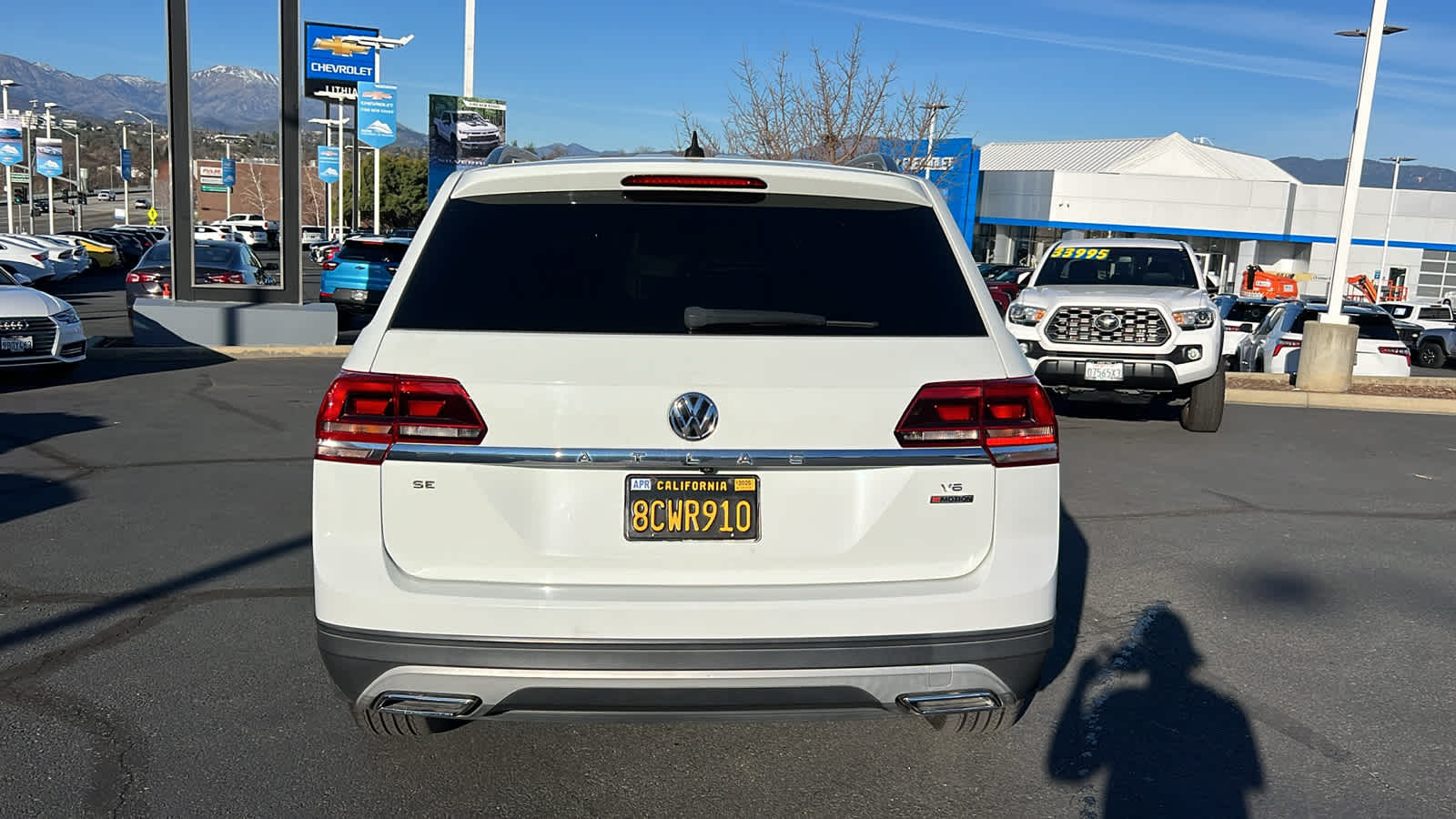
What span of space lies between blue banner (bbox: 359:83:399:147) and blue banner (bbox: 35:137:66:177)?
21176 millimetres

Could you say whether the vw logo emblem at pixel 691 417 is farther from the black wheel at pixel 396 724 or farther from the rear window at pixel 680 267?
the black wheel at pixel 396 724

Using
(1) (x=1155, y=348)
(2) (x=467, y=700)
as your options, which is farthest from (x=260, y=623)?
(1) (x=1155, y=348)

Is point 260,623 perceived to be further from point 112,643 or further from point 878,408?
point 878,408

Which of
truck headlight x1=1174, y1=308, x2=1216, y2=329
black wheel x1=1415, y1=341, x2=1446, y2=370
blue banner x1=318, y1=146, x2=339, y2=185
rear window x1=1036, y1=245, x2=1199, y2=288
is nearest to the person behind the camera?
truck headlight x1=1174, y1=308, x2=1216, y2=329

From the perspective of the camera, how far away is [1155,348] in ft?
34.9

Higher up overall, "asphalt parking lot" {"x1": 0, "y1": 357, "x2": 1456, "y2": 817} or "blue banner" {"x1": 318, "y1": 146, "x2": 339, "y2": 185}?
"blue banner" {"x1": 318, "y1": 146, "x2": 339, "y2": 185}

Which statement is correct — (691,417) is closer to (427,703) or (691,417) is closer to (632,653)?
(632,653)

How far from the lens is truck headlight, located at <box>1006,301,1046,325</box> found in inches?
432

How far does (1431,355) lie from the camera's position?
27766 millimetres

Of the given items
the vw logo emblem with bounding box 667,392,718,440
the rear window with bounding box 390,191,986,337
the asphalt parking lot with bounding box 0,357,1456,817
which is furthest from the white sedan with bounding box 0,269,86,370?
the vw logo emblem with bounding box 667,392,718,440

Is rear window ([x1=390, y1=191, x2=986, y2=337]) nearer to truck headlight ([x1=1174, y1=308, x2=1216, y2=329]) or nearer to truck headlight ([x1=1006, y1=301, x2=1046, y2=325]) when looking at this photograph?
truck headlight ([x1=1006, y1=301, x2=1046, y2=325])

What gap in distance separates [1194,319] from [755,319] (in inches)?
339

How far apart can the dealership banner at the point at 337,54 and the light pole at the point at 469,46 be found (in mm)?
22457

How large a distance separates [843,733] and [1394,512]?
5.84m
